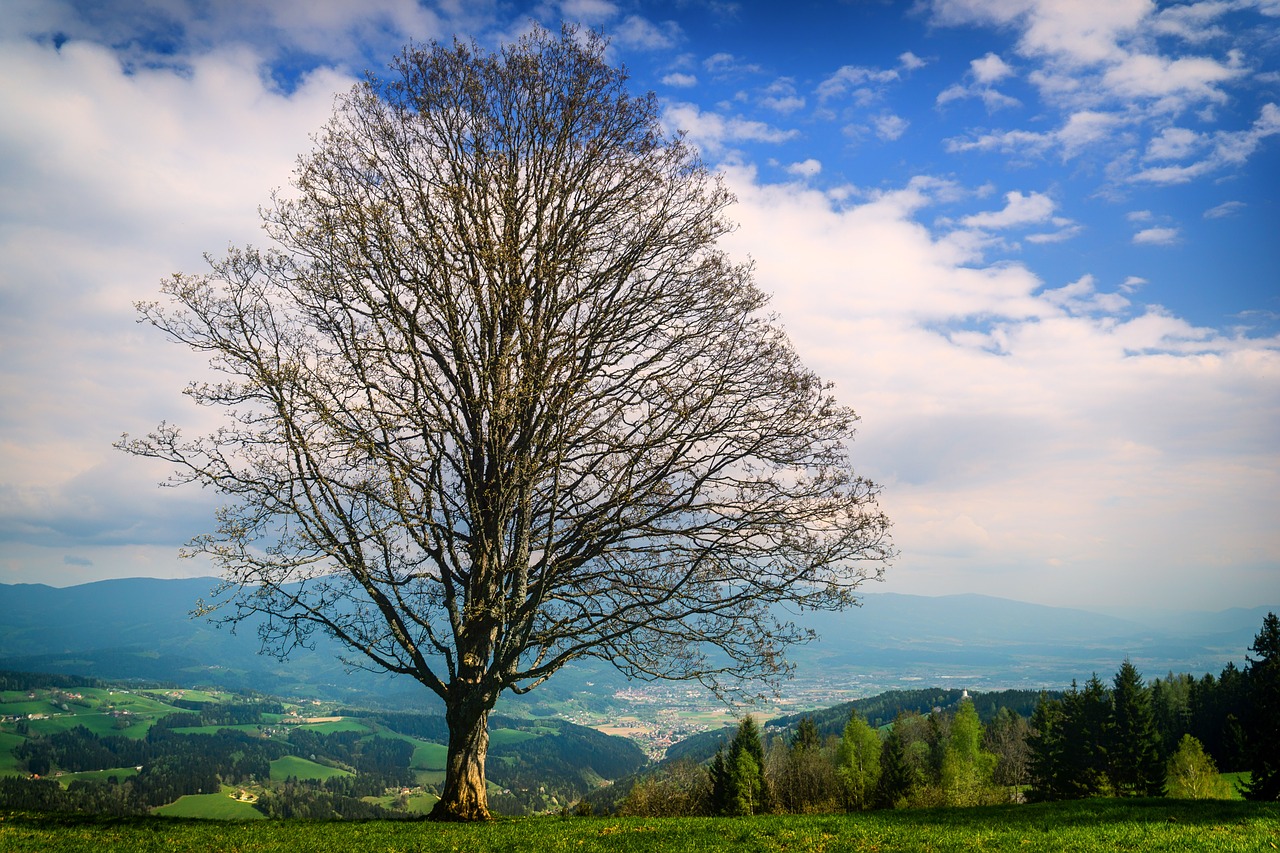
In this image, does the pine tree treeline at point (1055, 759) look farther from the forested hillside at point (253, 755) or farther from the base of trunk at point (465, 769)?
the forested hillside at point (253, 755)

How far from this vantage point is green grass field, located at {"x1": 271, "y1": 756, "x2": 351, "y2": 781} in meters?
103

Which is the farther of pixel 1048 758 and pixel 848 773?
pixel 848 773

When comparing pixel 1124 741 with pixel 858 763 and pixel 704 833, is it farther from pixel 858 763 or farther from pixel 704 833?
pixel 704 833

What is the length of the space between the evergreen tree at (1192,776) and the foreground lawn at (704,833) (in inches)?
1824

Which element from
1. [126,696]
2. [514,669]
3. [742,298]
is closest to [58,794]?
[514,669]

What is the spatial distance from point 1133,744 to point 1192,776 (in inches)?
146

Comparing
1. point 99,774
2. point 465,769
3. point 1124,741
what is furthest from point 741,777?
point 99,774

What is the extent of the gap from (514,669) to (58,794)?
82.9m

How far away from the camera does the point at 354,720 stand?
158750mm

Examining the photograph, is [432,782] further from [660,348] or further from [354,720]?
[660,348]

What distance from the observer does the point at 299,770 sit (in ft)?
351

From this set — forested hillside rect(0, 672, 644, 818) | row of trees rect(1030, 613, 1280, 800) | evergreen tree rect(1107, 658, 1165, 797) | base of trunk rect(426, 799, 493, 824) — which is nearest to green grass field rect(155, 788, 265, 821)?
forested hillside rect(0, 672, 644, 818)

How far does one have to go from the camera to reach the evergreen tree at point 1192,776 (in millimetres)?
46938

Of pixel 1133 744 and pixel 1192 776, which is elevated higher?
pixel 1133 744
